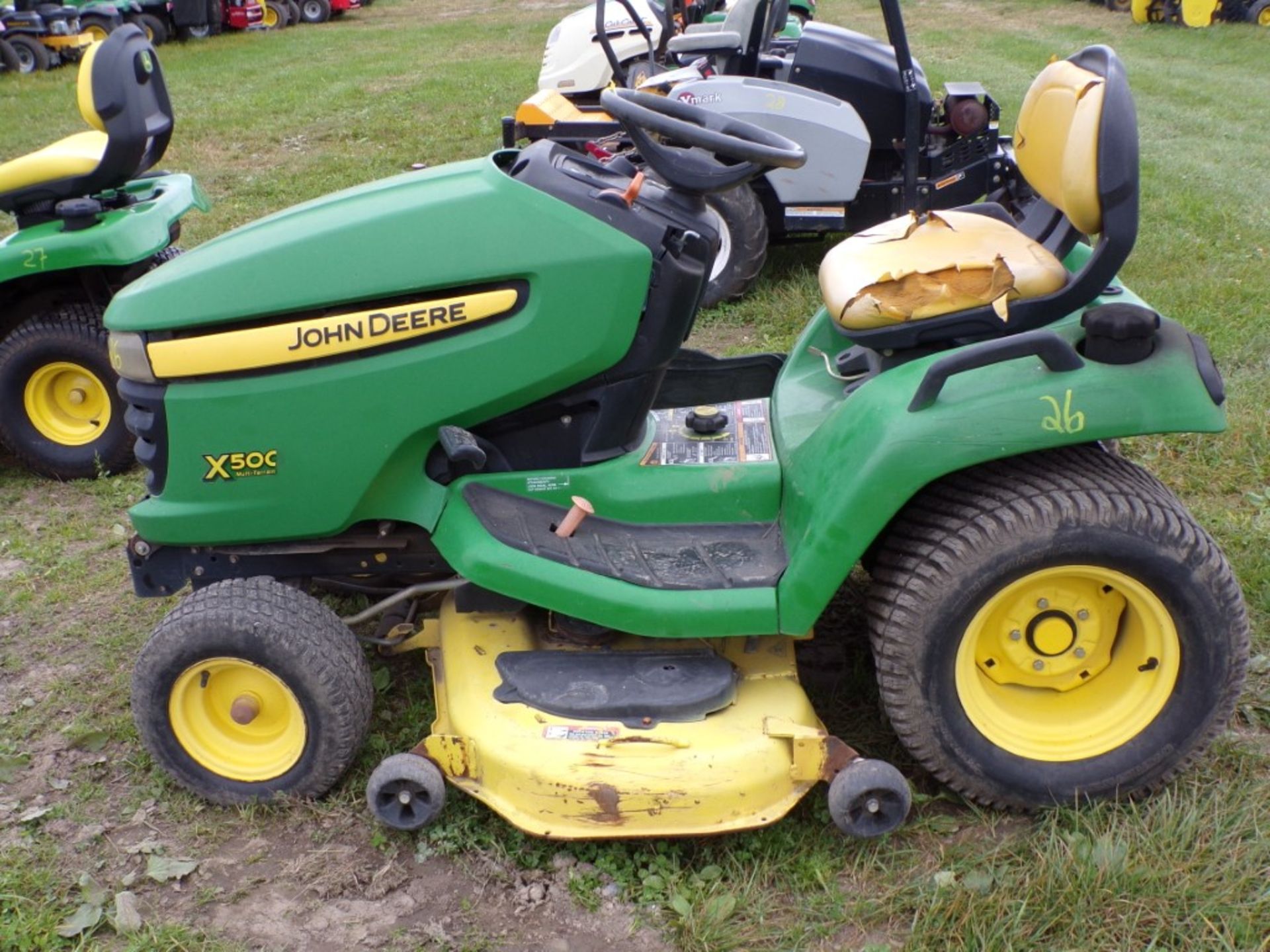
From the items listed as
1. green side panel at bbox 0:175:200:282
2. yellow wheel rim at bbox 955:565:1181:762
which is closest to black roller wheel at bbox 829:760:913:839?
yellow wheel rim at bbox 955:565:1181:762

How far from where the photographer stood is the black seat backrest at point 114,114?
4.18 m

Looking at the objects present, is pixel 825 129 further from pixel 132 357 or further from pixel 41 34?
pixel 41 34

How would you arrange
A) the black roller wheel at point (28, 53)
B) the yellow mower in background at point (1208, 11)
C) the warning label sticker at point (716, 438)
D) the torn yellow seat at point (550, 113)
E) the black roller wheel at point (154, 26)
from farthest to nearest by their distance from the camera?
the black roller wheel at point (154, 26), the yellow mower in background at point (1208, 11), the black roller wheel at point (28, 53), the torn yellow seat at point (550, 113), the warning label sticker at point (716, 438)

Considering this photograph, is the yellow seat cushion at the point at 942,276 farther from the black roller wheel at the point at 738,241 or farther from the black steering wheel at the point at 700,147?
the black roller wheel at the point at 738,241

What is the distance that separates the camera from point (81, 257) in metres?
4.13

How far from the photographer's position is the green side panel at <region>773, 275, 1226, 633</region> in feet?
7.45

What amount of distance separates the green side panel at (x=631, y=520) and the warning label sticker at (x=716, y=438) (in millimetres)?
44

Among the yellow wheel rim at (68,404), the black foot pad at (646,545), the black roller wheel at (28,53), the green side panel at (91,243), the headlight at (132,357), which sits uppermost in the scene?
the headlight at (132,357)

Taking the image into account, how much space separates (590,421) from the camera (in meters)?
2.68

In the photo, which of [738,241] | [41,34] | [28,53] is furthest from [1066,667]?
[41,34]

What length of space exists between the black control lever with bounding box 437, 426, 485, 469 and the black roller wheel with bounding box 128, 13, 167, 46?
15296 millimetres

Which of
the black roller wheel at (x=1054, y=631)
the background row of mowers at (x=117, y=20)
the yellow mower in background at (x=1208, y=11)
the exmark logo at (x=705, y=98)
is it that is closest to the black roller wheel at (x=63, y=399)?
the exmark logo at (x=705, y=98)

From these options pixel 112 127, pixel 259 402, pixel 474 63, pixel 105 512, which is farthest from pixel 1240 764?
pixel 474 63

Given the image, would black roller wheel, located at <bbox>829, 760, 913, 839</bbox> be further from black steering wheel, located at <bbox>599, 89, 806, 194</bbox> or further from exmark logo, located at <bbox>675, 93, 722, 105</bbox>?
exmark logo, located at <bbox>675, 93, 722, 105</bbox>
